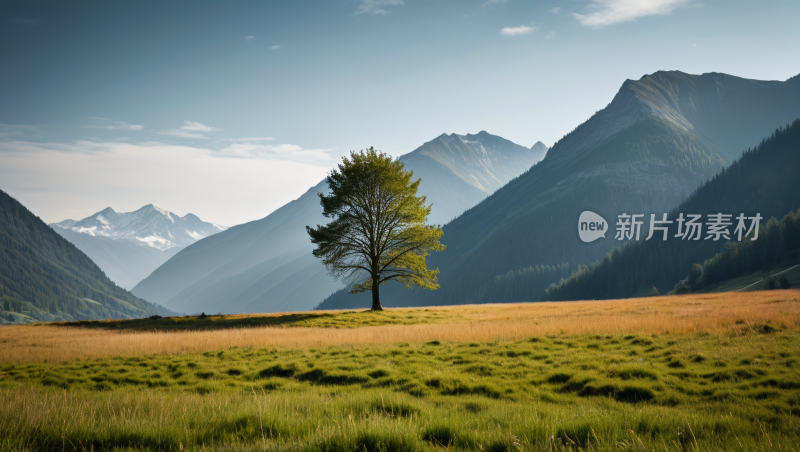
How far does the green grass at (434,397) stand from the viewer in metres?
6.06

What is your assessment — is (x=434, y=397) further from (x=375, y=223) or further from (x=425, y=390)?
(x=375, y=223)

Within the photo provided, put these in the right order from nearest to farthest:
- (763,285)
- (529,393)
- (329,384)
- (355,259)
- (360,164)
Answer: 1. (529,393)
2. (329,384)
3. (360,164)
4. (355,259)
5. (763,285)

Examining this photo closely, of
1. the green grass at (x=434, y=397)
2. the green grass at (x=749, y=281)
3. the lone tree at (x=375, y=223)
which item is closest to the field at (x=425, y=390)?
the green grass at (x=434, y=397)

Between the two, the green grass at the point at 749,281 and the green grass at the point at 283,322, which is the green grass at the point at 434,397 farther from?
the green grass at the point at 749,281

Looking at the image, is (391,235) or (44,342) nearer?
(44,342)

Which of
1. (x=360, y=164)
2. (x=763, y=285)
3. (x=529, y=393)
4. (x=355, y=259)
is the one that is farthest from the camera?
(x=763, y=285)

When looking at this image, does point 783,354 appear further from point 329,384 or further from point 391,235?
point 391,235

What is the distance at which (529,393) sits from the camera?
10266 millimetres

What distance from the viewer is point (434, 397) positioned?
9.93 metres

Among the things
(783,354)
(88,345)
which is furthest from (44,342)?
(783,354)

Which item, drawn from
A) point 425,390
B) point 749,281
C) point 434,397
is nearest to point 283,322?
point 425,390

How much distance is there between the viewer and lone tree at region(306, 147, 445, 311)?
38469mm

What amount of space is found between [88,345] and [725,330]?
2976 centimetres

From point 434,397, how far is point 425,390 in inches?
32.9
